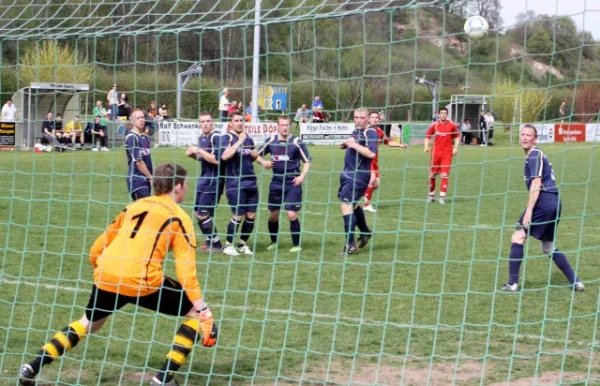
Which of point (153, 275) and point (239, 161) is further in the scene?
point (239, 161)

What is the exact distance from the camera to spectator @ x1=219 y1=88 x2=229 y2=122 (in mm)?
7506

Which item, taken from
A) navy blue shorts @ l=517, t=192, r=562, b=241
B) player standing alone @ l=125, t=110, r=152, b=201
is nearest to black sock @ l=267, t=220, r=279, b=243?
player standing alone @ l=125, t=110, r=152, b=201

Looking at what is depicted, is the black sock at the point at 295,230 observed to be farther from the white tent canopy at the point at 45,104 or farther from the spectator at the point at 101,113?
the white tent canopy at the point at 45,104

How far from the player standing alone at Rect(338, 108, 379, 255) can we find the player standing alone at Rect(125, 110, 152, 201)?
7.68 feet

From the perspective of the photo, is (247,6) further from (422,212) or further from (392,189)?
(392,189)

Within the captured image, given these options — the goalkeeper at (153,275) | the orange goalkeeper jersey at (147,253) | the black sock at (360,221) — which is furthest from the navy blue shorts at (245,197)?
the orange goalkeeper jersey at (147,253)

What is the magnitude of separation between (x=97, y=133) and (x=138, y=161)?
84cm

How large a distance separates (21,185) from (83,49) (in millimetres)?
11115

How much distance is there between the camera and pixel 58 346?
18.6 feet

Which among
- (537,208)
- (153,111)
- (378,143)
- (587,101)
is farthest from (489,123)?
(378,143)

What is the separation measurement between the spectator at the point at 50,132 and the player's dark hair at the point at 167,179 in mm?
4926

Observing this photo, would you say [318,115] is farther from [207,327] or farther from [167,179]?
[207,327]

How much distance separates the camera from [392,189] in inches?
720

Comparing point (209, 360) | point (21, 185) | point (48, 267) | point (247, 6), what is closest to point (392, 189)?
point (21, 185)
